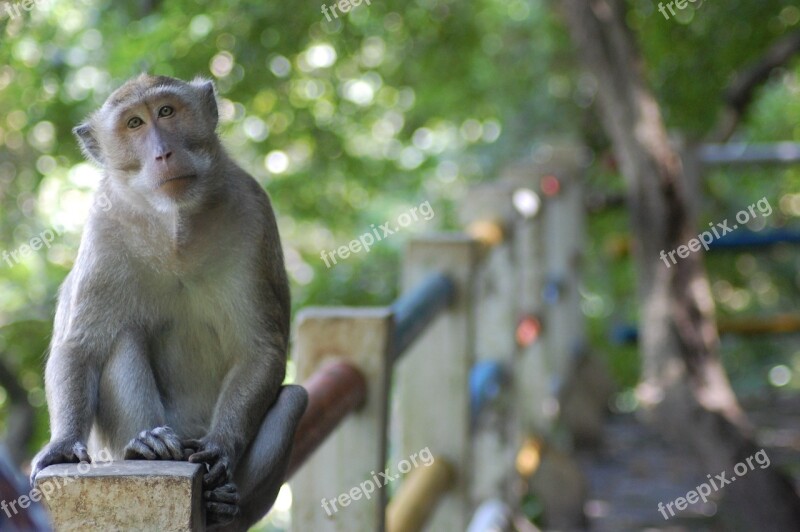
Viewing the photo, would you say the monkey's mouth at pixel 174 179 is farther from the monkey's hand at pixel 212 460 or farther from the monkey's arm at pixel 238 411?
the monkey's hand at pixel 212 460

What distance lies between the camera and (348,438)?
2.65 m

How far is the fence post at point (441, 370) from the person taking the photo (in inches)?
137

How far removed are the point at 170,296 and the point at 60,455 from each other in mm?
560

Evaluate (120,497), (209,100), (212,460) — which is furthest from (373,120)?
(120,497)

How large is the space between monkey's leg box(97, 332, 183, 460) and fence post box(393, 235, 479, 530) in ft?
3.90

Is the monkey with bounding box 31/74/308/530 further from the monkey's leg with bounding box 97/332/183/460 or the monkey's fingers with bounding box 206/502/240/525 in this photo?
the monkey's fingers with bounding box 206/502/240/525

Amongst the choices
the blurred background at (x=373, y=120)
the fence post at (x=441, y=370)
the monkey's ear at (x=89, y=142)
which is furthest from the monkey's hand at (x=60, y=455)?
the fence post at (x=441, y=370)

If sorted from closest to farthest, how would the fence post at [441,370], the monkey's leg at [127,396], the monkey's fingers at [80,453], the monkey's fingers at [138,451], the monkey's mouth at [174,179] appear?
1. the monkey's fingers at [138,451]
2. the monkey's fingers at [80,453]
3. the monkey's leg at [127,396]
4. the monkey's mouth at [174,179]
5. the fence post at [441,370]

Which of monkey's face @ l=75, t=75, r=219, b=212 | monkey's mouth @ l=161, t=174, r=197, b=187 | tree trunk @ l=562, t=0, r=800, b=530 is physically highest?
→ monkey's face @ l=75, t=75, r=219, b=212

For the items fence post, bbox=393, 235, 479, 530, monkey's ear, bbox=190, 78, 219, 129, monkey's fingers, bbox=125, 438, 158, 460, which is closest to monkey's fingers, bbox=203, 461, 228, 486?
monkey's fingers, bbox=125, 438, 158, 460

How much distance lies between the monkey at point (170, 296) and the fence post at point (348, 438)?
0.35 ft

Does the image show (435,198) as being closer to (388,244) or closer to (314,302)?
(388,244)

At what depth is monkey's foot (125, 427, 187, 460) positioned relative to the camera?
6.31ft

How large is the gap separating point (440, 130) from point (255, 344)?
298 inches
